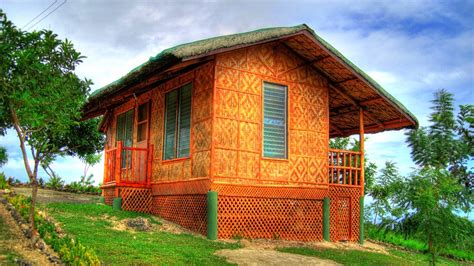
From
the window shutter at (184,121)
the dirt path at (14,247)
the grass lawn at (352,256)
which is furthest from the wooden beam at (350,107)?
the dirt path at (14,247)

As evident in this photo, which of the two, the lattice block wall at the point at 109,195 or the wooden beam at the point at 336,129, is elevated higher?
the wooden beam at the point at 336,129

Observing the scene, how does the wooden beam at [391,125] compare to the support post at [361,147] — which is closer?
the support post at [361,147]

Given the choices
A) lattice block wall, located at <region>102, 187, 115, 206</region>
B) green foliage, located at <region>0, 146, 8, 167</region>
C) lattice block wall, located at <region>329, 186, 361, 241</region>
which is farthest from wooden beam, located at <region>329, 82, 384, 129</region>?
green foliage, located at <region>0, 146, 8, 167</region>

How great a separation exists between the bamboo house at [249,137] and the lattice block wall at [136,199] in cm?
3

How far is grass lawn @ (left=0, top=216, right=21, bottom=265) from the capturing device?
999 cm

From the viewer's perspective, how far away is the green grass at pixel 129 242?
33.0ft

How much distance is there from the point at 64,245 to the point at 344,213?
30.1ft

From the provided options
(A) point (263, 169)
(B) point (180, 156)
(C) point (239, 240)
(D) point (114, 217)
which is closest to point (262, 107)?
(A) point (263, 169)

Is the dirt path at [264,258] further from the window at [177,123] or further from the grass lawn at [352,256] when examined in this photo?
the window at [177,123]

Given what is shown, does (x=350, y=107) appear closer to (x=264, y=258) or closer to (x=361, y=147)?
(x=361, y=147)

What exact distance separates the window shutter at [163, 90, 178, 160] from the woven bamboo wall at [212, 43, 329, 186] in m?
2.36

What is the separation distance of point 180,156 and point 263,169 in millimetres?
2515

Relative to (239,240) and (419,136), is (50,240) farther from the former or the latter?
(419,136)

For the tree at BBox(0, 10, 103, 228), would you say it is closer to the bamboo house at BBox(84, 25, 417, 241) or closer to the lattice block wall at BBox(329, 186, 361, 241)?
the bamboo house at BBox(84, 25, 417, 241)
